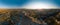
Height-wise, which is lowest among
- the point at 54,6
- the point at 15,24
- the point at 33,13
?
the point at 15,24

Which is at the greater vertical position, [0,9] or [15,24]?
[0,9]

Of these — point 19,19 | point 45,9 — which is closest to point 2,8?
point 19,19

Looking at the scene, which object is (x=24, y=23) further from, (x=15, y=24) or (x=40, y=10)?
(x=40, y=10)

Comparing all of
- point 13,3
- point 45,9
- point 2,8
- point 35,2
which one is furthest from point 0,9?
point 45,9

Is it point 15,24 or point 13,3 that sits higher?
point 13,3

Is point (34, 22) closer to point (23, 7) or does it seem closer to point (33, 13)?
point (33, 13)
